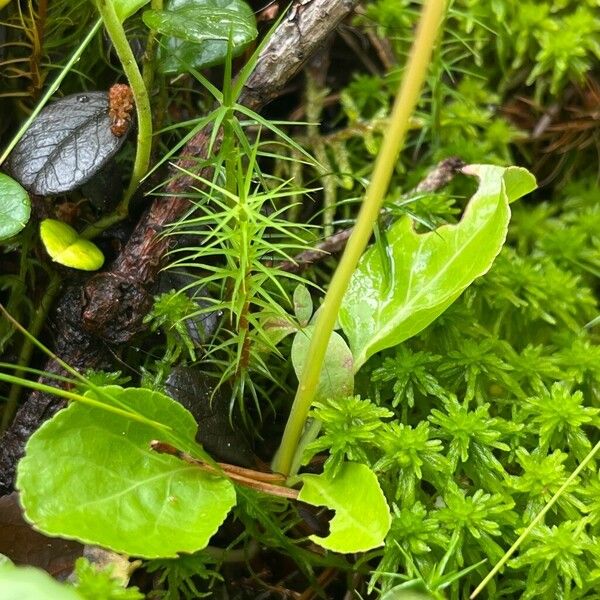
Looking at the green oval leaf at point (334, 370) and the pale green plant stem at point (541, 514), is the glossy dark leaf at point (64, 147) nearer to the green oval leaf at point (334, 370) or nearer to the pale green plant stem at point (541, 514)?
the green oval leaf at point (334, 370)

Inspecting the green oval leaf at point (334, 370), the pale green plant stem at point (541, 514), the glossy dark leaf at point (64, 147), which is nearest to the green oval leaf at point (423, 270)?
the green oval leaf at point (334, 370)

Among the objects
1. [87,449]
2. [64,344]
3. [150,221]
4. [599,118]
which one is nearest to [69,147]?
[150,221]

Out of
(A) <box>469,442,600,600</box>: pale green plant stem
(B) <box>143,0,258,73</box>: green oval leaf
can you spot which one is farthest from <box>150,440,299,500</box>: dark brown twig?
(B) <box>143,0,258,73</box>: green oval leaf

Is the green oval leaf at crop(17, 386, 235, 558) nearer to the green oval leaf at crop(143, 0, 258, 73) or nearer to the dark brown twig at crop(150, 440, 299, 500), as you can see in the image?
the dark brown twig at crop(150, 440, 299, 500)

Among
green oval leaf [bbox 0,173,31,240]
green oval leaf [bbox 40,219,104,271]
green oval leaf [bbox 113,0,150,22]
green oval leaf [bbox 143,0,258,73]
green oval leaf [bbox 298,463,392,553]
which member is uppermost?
green oval leaf [bbox 113,0,150,22]

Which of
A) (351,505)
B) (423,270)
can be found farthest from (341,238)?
(351,505)

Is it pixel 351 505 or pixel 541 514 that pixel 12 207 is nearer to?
pixel 351 505
